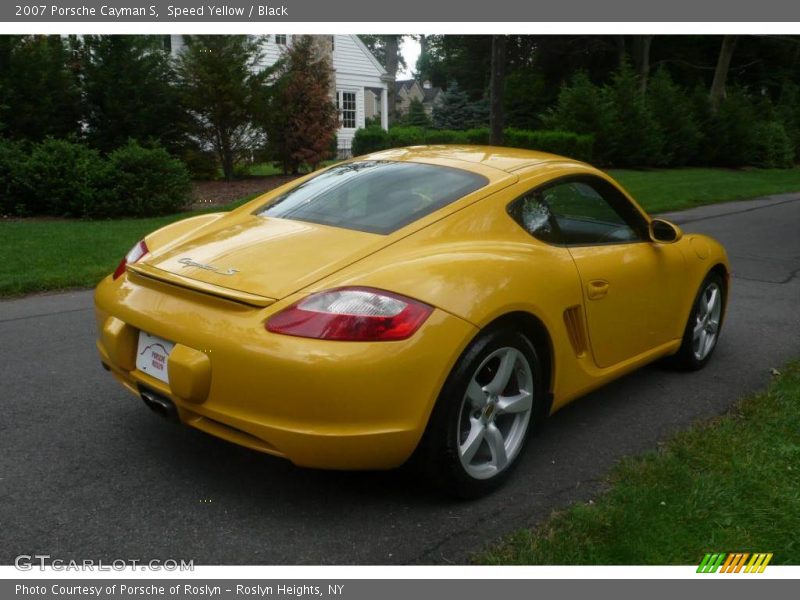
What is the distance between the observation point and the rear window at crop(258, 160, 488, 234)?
11.4 feet

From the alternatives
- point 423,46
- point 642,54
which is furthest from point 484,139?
point 423,46

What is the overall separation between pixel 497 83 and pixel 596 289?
31.2ft

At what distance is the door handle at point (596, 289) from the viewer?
364 centimetres

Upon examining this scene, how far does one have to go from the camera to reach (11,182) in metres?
11.6

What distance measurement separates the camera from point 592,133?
24312mm

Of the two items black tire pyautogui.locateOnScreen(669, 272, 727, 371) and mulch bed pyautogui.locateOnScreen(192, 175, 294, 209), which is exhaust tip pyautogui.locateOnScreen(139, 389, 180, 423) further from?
mulch bed pyautogui.locateOnScreen(192, 175, 294, 209)

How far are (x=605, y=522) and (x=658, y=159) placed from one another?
2491 centimetres

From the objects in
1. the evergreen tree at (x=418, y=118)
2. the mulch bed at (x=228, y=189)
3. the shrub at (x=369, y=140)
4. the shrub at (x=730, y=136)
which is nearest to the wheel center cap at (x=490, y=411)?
the mulch bed at (x=228, y=189)

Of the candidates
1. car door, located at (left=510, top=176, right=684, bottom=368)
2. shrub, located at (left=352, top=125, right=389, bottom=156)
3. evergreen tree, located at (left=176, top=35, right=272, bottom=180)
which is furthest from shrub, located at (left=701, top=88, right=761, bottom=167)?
car door, located at (left=510, top=176, right=684, bottom=368)

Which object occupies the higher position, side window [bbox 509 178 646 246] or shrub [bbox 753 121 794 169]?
side window [bbox 509 178 646 246]

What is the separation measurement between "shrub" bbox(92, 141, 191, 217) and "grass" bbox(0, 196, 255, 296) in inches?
15.0

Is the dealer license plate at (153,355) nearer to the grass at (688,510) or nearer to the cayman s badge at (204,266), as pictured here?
the cayman s badge at (204,266)
